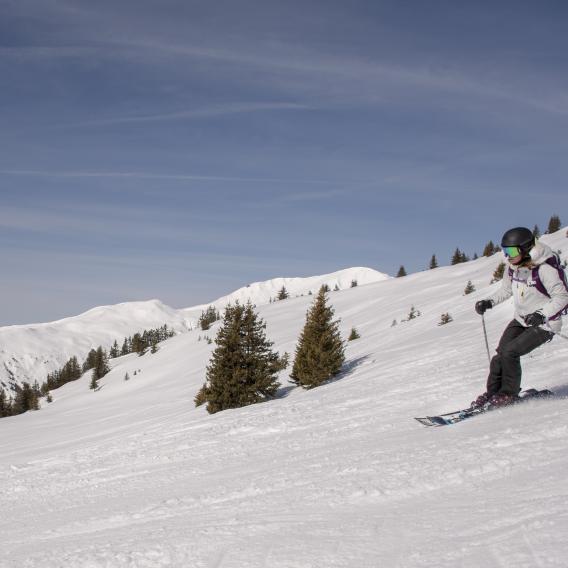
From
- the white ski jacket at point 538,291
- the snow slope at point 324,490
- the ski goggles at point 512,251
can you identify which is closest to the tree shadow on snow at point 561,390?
the snow slope at point 324,490

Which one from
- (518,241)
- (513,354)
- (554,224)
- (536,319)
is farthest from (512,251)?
(554,224)

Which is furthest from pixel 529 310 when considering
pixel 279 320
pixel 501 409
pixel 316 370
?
pixel 279 320

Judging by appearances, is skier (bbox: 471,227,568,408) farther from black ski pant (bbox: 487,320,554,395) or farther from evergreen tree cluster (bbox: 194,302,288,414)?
evergreen tree cluster (bbox: 194,302,288,414)

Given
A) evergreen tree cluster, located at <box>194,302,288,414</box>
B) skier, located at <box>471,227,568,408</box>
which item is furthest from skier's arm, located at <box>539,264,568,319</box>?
evergreen tree cluster, located at <box>194,302,288,414</box>

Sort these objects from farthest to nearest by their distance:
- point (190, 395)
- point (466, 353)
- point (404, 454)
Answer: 1. point (190, 395)
2. point (466, 353)
3. point (404, 454)

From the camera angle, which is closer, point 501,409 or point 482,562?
point 482,562

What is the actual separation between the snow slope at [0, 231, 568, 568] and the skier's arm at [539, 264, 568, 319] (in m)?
1.11

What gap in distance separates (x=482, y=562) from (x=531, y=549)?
268 mm

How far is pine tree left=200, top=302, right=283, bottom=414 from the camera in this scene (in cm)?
1947

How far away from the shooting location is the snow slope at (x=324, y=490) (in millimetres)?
3256

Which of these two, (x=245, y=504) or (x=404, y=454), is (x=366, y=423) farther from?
(x=245, y=504)

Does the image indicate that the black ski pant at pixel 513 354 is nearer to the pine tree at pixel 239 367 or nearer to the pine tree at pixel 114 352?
the pine tree at pixel 239 367

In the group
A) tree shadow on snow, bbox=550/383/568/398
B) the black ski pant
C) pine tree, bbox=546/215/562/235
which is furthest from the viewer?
pine tree, bbox=546/215/562/235

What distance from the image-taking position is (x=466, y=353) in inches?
541
